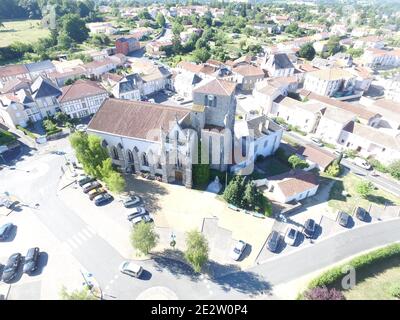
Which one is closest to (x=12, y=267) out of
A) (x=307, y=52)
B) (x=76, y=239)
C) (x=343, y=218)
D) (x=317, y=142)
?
(x=76, y=239)

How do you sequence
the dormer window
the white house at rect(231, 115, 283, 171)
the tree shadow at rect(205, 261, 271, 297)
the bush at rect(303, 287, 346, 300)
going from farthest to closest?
the white house at rect(231, 115, 283, 171) → the dormer window → the tree shadow at rect(205, 261, 271, 297) → the bush at rect(303, 287, 346, 300)

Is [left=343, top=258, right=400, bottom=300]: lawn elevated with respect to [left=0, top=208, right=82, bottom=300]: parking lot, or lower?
lower

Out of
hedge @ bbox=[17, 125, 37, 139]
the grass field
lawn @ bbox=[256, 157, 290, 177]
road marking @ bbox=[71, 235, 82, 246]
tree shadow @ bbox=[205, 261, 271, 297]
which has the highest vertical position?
the grass field

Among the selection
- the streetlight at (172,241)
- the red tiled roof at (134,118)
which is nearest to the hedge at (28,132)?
the red tiled roof at (134,118)

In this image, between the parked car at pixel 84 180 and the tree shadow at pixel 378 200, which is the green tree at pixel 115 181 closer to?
the parked car at pixel 84 180

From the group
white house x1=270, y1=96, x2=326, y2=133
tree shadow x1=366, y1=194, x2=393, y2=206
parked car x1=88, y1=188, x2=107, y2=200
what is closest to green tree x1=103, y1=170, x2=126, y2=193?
parked car x1=88, y1=188, x2=107, y2=200

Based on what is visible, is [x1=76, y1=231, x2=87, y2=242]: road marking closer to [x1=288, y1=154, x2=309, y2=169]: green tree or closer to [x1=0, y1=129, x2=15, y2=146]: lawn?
[x1=0, y1=129, x2=15, y2=146]: lawn

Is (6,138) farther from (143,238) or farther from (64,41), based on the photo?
(64,41)
